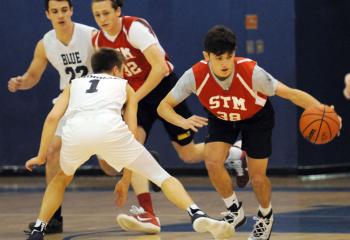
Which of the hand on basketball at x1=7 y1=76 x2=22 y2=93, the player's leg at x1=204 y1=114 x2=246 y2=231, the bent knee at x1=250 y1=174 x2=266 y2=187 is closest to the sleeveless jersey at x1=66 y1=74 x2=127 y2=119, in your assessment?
the player's leg at x1=204 y1=114 x2=246 y2=231

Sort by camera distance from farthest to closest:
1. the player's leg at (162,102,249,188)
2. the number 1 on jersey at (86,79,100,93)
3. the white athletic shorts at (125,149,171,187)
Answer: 1. the player's leg at (162,102,249,188)
2. the number 1 on jersey at (86,79,100,93)
3. the white athletic shorts at (125,149,171,187)

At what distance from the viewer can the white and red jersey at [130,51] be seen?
30.4ft

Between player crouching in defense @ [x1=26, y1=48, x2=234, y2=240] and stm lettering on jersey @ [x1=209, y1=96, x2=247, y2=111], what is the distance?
62 centimetres

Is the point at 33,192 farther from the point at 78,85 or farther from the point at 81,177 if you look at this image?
the point at 78,85

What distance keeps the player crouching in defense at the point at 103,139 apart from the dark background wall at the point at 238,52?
716cm

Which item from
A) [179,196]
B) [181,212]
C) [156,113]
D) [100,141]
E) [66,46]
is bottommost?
[181,212]

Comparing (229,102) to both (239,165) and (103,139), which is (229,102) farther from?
(239,165)

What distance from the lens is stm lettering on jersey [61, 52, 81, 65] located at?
9.36 m

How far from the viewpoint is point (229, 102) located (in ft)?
26.3

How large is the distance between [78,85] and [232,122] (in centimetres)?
126

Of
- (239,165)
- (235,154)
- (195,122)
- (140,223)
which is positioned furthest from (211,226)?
(235,154)

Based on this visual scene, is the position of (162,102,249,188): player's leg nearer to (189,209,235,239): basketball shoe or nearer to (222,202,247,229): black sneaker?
(222,202,247,229): black sneaker

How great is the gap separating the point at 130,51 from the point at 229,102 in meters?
1.57

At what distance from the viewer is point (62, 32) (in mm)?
9477
